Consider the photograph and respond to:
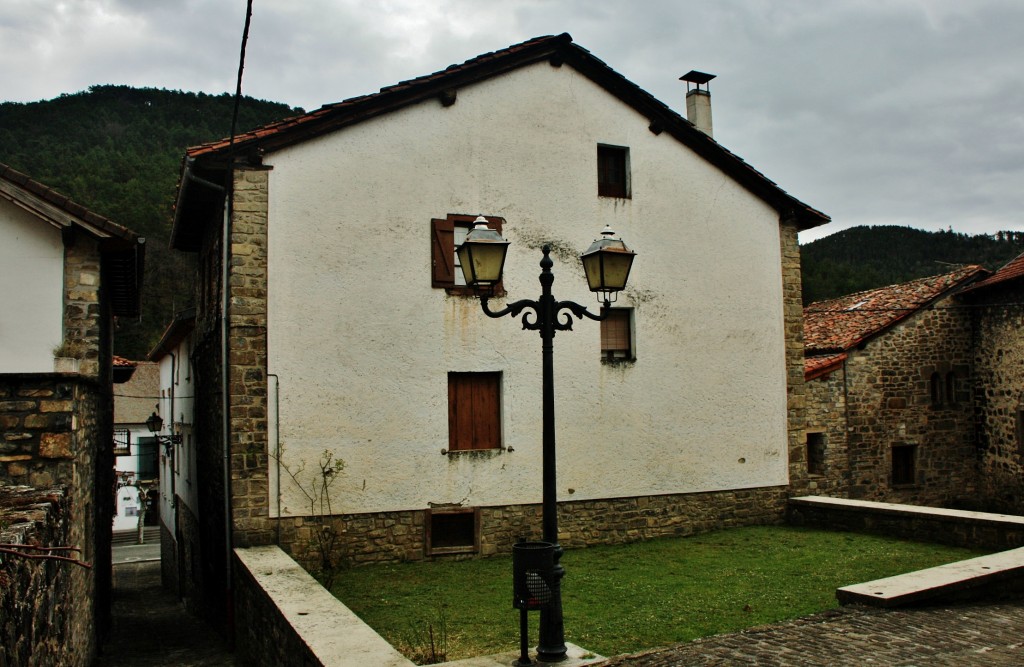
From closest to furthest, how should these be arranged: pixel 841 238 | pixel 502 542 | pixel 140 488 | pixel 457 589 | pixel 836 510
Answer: pixel 457 589
pixel 502 542
pixel 836 510
pixel 140 488
pixel 841 238

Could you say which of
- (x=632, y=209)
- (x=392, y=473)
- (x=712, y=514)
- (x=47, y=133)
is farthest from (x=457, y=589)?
(x=47, y=133)

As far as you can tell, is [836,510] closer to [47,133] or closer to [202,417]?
[202,417]

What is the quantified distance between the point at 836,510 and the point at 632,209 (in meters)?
5.53

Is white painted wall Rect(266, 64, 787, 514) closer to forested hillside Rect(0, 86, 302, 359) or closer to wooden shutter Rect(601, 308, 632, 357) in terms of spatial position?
wooden shutter Rect(601, 308, 632, 357)

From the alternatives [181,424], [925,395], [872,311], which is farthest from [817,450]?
[181,424]

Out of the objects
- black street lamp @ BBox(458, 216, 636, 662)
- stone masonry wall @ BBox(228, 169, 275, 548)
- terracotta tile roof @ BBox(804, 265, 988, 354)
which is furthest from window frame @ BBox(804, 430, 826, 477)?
black street lamp @ BBox(458, 216, 636, 662)

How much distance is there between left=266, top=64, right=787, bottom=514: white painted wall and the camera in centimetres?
1084

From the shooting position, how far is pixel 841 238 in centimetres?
3991

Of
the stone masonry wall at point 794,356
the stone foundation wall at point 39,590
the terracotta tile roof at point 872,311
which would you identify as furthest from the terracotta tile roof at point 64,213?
the terracotta tile roof at point 872,311

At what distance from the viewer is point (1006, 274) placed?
1934cm

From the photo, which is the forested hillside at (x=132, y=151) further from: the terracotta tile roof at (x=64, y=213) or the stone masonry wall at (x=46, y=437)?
the stone masonry wall at (x=46, y=437)

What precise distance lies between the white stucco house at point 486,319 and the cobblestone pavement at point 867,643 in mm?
5340

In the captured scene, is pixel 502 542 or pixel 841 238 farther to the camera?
pixel 841 238

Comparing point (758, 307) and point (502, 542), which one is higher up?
point (758, 307)
